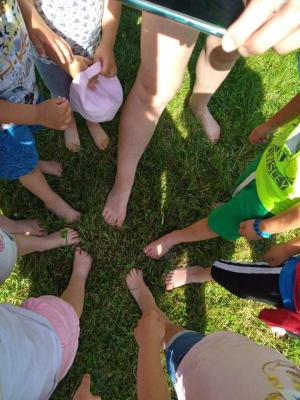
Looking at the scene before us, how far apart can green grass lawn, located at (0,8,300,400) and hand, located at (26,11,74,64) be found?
29.4 inches

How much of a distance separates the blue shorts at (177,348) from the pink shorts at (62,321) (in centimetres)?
36

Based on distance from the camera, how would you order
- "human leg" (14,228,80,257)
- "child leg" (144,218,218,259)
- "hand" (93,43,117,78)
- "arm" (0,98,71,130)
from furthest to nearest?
"child leg" (144,218,218,259)
"human leg" (14,228,80,257)
"hand" (93,43,117,78)
"arm" (0,98,71,130)

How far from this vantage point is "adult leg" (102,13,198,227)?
4.11 feet

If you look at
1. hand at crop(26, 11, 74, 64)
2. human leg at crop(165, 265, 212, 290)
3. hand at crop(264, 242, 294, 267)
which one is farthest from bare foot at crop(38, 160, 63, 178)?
hand at crop(264, 242, 294, 267)

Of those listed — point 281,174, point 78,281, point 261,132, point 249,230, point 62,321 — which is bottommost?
point 78,281

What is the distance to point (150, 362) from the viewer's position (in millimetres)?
1365

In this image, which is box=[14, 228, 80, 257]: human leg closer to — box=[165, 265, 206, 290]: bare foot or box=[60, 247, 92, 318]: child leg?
box=[60, 247, 92, 318]: child leg

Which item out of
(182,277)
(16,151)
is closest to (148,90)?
(16,151)

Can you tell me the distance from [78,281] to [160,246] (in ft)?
1.50

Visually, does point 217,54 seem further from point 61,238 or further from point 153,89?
point 61,238

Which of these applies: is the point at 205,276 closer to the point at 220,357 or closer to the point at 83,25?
the point at 220,357

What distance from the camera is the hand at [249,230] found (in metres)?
1.43

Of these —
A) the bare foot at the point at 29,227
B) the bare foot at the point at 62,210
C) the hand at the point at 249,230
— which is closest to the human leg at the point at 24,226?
the bare foot at the point at 29,227

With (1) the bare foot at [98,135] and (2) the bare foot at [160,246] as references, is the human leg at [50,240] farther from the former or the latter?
(1) the bare foot at [98,135]
